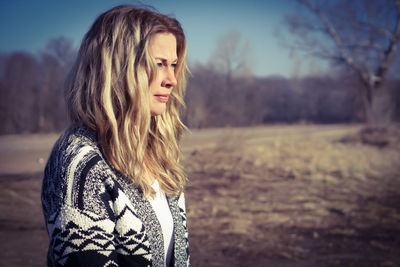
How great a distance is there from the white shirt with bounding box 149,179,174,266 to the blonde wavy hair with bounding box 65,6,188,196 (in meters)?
0.08

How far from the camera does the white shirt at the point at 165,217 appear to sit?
58.6 inches

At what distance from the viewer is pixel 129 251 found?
1.27 m

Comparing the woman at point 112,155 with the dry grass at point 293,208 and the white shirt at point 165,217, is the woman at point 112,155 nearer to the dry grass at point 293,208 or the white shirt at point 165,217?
the white shirt at point 165,217

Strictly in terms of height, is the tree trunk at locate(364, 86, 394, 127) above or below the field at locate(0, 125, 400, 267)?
above

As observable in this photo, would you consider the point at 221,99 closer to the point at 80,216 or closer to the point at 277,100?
the point at 277,100

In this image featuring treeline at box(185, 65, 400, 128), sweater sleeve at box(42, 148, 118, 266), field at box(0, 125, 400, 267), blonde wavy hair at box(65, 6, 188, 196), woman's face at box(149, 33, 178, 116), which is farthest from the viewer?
treeline at box(185, 65, 400, 128)

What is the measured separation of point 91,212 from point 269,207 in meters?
5.14

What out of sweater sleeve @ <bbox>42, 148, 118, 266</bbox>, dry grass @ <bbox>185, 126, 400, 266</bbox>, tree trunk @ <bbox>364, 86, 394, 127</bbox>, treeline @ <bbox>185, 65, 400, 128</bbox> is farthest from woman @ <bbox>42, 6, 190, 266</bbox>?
tree trunk @ <bbox>364, 86, 394, 127</bbox>

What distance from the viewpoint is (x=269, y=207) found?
590 centimetres

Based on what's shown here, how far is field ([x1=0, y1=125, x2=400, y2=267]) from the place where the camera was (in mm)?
4062

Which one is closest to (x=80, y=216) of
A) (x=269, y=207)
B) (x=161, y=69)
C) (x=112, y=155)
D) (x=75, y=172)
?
(x=75, y=172)

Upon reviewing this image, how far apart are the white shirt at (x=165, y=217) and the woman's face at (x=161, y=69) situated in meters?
0.39

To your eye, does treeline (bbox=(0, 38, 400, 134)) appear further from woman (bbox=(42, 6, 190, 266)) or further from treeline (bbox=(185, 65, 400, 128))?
woman (bbox=(42, 6, 190, 266))

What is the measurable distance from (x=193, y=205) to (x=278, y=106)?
22.3m
